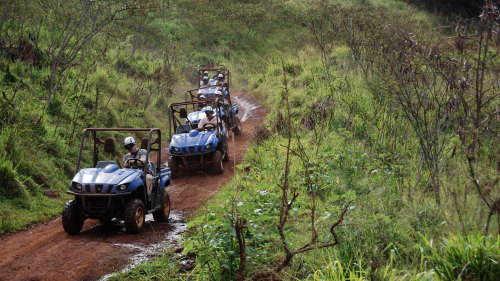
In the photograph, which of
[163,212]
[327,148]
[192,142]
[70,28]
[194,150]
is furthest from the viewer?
[70,28]

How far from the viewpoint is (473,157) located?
4.11m

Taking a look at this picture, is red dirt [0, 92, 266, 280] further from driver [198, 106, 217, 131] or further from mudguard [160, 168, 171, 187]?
driver [198, 106, 217, 131]

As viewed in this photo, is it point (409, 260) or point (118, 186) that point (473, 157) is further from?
point (118, 186)

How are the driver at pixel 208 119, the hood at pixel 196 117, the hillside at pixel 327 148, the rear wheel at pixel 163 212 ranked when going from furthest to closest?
the hood at pixel 196 117, the driver at pixel 208 119, the rear wheel at pixel 163 212, the hillside at pixel 327 148

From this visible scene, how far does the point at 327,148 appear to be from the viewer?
8.67 m

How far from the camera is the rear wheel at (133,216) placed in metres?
6.96

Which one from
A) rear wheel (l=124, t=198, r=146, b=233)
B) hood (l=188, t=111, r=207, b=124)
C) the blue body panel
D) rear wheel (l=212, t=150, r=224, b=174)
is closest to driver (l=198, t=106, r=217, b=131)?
hood (l=188, t=111, r=207, b=124)

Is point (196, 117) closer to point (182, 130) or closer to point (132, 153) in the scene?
point (182, 130)

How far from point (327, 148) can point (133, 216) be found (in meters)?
3.56

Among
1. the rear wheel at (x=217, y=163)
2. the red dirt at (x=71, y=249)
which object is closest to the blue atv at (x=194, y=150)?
the rear wheel at (x=217, y=163)

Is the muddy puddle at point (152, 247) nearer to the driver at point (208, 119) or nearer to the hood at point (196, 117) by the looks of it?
→ the driver at point (208, 119)

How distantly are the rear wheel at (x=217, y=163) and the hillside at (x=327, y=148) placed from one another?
111 cm

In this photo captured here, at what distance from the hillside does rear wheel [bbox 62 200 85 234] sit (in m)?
1.20

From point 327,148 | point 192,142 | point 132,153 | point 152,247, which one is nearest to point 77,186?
point 152,247
